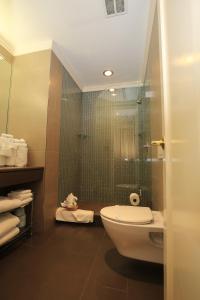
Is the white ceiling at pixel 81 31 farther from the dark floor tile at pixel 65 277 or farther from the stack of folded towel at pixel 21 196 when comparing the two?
the dark floor tile at pixel 65 277

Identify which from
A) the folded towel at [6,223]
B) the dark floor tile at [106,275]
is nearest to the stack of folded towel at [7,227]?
the folded towel at [6,223]

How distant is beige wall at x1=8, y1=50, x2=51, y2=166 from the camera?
1817mm

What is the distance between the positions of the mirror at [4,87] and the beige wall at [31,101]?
0.05 m

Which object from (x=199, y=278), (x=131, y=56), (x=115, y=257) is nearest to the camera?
(x=199, y=278)

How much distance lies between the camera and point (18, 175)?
55.6 inches

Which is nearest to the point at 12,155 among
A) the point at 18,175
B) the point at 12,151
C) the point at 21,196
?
the point at 12,151

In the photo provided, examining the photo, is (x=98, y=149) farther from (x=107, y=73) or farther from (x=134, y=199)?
(x=107, y=73)

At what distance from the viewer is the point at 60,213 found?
1.98 meters

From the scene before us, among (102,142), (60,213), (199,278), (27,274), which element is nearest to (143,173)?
(102,142)

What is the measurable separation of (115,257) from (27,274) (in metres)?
0.68

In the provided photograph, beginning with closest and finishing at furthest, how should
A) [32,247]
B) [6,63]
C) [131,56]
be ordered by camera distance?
1. [32,247]
2. [6,63]
3. [131,56]

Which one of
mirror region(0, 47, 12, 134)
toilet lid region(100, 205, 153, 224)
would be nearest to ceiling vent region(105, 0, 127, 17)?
mirror region(0, 47, 12, 134)

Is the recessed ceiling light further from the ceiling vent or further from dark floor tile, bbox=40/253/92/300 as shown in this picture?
dark floor tile, bbox=40/253/92/300

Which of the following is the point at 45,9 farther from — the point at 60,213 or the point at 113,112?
the point at 60,213
